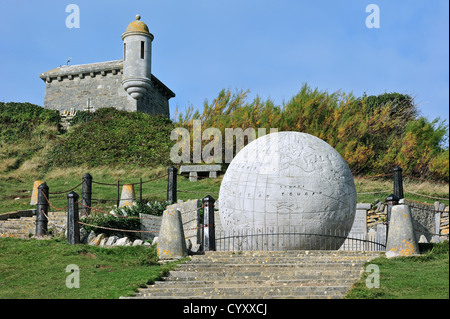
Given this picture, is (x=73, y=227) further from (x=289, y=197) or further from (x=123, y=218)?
(x=289, y=197)

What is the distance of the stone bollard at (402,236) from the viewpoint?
11.9m

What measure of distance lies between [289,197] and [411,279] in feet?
11.1

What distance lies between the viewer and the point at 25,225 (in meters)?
17.5

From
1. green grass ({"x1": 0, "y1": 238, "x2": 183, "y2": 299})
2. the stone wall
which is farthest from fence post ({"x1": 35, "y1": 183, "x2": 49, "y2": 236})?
the stone wall

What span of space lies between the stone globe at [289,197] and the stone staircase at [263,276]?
0.56 meters

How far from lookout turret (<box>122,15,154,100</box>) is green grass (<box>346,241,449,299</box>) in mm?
27255

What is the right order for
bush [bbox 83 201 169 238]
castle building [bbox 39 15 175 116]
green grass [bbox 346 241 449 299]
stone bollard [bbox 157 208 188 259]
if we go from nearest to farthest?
1. green grass [bbox 346 241 449 299]
2. stone bollard [bbox 157 208 188 259]
3. bush [bbox 83 201 169 238]
4. castle building [bbox 39 15 175 116]

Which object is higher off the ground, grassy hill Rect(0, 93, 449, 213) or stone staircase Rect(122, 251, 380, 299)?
grassy hill Rect(0, 93, 449, 213)

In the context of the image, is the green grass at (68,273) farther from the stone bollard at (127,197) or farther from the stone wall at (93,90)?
the stone wall at (93,90)

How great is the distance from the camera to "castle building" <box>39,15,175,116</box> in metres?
36.9

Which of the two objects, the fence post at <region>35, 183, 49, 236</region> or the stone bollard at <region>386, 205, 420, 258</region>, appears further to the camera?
the fence post at <region>35, 183, 49, 236</region>

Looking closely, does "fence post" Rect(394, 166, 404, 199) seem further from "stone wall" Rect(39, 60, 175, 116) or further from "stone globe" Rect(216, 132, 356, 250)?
"stone wall" Rect(39, 60, 175, 116)

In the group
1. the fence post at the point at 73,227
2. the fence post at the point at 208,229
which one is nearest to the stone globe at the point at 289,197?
the fence post at the point at 208,229
